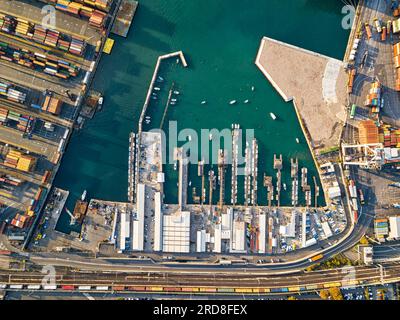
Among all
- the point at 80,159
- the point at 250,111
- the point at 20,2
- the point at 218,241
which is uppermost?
the point at 20,2

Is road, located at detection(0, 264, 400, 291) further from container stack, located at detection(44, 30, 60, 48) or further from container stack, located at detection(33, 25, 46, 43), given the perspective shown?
container stack, located at detection(33, 25, 46, 43)

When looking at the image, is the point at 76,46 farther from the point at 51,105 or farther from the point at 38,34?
the point at 51,105

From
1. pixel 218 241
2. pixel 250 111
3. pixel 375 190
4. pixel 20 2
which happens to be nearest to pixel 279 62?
pixel 250 111

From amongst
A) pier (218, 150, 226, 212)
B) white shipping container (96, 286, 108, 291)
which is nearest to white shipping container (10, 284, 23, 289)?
white shipping container (96, 286, 108, 291)

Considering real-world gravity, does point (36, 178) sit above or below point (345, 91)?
below

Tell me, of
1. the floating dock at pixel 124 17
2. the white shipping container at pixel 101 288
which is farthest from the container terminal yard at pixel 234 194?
the floating dock at pixel 124 17

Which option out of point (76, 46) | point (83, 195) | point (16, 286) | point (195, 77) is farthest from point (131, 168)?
point (16, 286)

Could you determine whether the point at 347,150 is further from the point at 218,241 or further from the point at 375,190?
the point at 218,241
